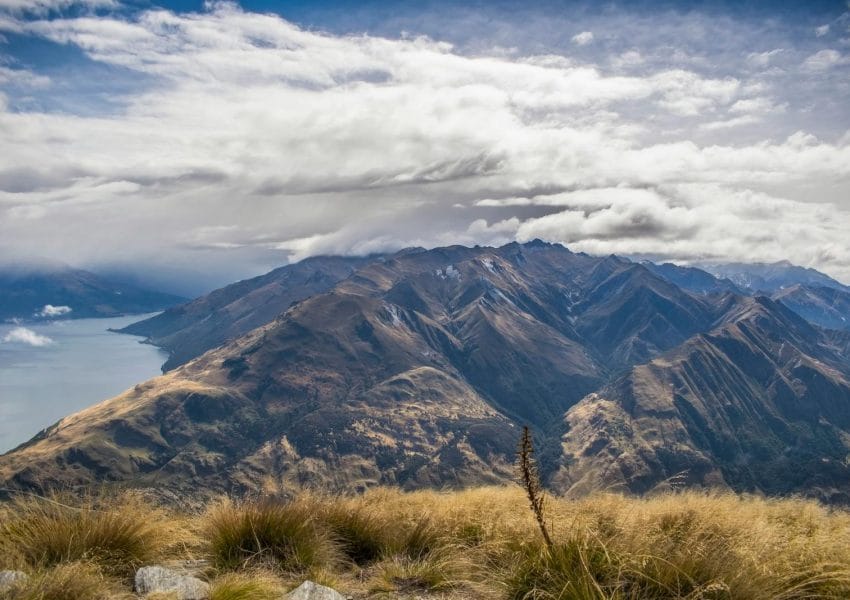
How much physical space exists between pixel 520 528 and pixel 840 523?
6.99 meters

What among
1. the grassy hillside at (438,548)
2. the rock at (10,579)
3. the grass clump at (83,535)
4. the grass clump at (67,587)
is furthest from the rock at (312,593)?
the rock at (10,579)

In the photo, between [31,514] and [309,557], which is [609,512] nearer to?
[309,557]

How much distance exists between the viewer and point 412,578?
8.23 metres

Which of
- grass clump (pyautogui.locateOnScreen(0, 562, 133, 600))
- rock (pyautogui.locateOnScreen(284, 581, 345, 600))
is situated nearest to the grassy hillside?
grass clump (pyautogui.locateOnScreen(0, 562, 133, 600))

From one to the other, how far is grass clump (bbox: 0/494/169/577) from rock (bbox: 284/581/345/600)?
9.63 ft

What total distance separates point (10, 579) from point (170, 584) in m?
1.84

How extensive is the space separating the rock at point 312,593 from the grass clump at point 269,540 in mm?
1488

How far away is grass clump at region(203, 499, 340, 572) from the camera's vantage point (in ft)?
28.3

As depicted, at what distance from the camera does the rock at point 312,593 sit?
6754 millimetres

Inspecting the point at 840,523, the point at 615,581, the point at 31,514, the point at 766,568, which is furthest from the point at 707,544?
the point at 31,514

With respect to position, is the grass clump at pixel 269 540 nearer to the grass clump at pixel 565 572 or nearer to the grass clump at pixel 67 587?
the grass clump at pixel 67 587

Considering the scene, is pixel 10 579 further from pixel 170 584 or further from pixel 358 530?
pixel 358 530

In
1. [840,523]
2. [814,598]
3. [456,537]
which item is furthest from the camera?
[840,523]

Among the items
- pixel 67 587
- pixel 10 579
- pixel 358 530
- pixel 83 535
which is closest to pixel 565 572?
pixel 358 530
